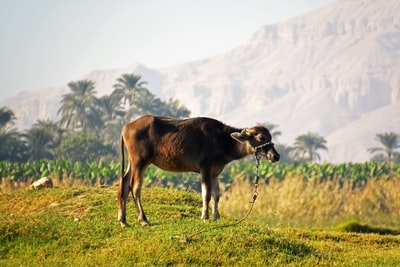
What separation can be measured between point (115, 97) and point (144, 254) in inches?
3847

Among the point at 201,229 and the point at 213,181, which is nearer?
the point at 201,229

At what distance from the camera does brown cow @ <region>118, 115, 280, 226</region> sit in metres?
13.7

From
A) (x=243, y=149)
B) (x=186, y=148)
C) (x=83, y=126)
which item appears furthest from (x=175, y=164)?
(x=83, y=126)

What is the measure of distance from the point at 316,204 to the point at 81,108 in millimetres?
83465

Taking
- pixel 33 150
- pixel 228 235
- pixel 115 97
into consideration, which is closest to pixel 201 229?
pixel 228 235

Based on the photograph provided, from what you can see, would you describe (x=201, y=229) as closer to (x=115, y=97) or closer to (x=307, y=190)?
(x=307, y=190)

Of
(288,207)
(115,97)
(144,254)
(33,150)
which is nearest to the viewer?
(144,254)

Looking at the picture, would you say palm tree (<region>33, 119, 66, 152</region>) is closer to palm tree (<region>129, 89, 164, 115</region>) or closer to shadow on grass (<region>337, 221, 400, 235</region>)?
palm tree (<region>129, 89, 164, 115</region>)

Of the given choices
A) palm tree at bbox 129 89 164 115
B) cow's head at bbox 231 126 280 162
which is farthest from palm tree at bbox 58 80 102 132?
cow's head at bbox 231 126 280 162

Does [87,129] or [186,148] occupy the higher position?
[87,129]

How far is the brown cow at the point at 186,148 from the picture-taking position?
1366 centimetres

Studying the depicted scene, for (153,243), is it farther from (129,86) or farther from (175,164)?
(129,86)

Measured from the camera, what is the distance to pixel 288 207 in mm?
26062

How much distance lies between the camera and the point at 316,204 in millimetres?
26969
